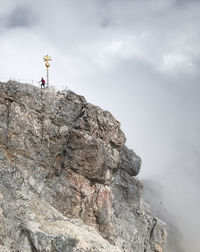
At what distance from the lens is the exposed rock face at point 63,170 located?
4209cm

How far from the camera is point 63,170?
48625 mm

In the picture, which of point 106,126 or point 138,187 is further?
point 138,187

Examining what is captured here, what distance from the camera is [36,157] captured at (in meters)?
47.8

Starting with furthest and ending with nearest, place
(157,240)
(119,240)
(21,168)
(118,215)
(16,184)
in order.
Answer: (157,240)
(118,215)
(119,240)
(21,168)
(16,184)

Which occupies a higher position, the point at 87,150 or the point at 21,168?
the point at 87,150

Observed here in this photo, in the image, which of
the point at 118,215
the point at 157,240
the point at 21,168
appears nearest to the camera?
the point at 21,168

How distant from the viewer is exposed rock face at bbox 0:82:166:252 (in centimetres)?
4209

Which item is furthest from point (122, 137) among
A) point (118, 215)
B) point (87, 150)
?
point (118, 215)

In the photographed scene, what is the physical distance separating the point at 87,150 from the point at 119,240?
41.8 ft

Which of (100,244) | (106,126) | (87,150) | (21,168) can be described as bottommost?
(100,244)

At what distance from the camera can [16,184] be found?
4247cm

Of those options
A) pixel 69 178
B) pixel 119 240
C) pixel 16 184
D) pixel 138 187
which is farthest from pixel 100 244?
pixel 138 187

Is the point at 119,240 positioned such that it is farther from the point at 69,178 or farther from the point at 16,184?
the point at 16,184

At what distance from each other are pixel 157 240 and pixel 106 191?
554 inches
